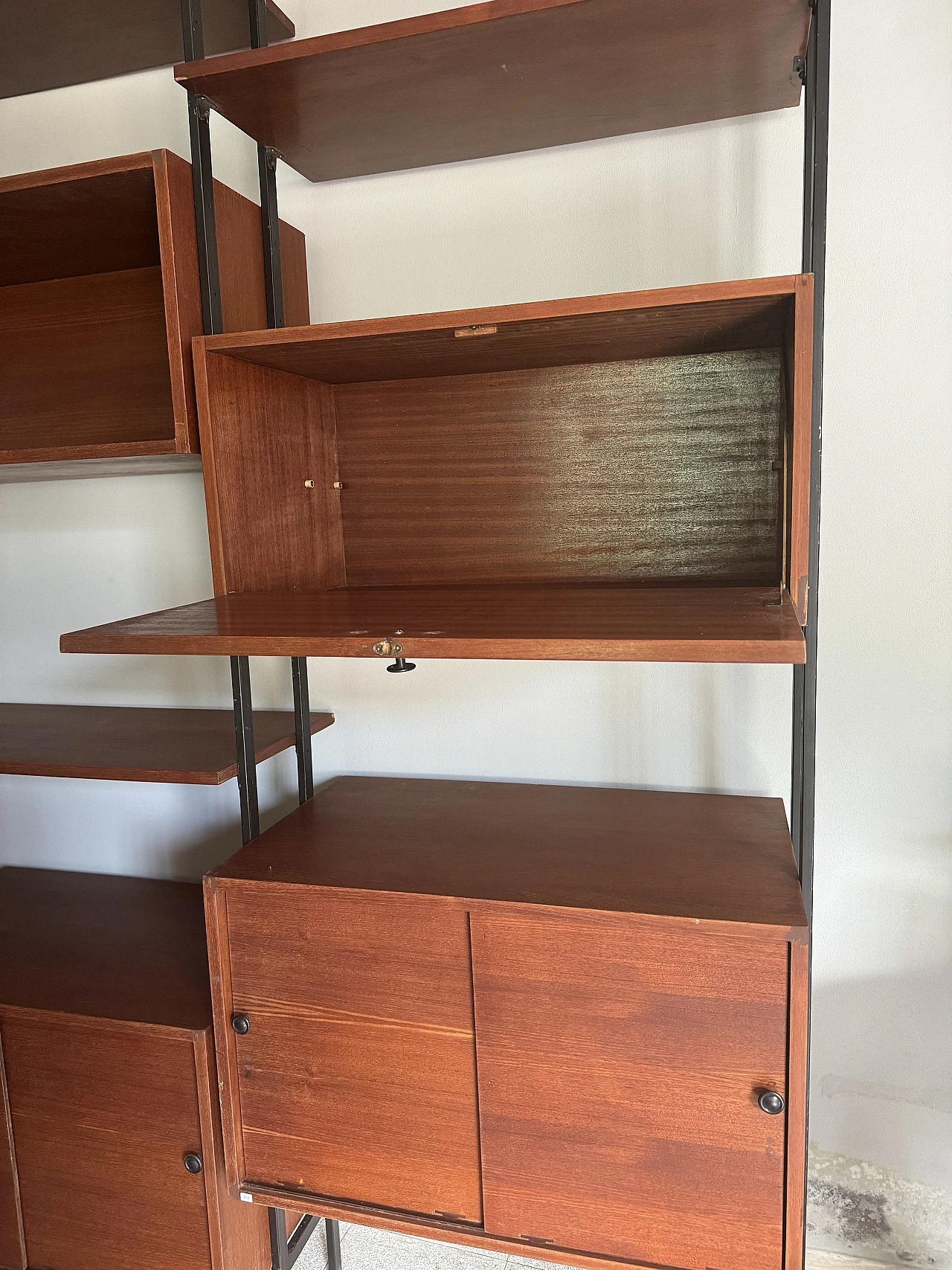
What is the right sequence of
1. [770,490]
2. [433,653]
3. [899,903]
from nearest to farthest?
[433,653] < [770,490] < [899,903]

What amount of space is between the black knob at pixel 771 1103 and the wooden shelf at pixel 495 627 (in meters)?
0.54

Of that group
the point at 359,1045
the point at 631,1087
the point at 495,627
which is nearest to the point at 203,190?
the point at 495,627

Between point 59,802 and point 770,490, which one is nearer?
point 770,490

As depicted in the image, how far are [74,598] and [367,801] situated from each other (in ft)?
2.53

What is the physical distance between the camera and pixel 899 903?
140 centimetres

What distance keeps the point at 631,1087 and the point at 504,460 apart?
921 mm

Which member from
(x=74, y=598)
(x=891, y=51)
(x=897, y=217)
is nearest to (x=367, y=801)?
(x=74, y=598)

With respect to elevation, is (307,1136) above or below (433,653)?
below

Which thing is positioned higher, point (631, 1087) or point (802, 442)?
point (802, 442)

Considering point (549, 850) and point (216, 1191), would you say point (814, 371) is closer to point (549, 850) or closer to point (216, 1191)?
point (549, 850)

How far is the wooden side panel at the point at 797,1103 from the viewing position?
0.97m

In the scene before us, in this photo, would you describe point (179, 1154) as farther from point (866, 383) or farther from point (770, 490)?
point (866, 383)

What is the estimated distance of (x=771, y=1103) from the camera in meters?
0.98

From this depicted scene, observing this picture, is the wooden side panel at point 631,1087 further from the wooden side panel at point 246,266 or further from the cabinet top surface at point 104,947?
the wooden side panel at point 246,266
